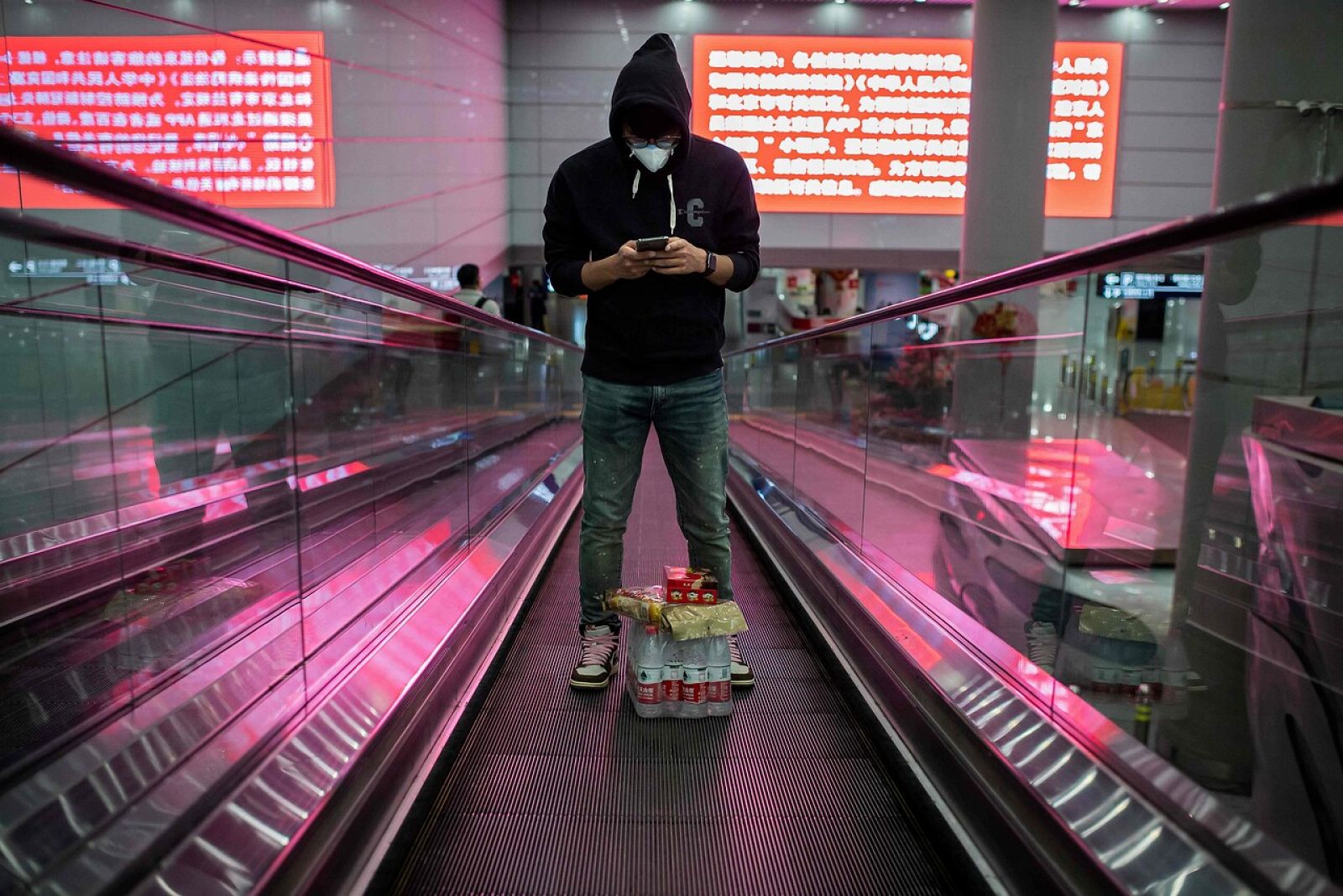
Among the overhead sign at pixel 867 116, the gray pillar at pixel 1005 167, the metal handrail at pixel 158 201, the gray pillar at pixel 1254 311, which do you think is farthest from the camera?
the overhead sign at pixel 867 116

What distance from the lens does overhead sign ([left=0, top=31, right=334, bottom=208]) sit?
5.82 metres

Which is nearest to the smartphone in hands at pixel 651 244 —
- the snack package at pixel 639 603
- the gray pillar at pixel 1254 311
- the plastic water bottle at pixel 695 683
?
the snack package at pixel 639 603

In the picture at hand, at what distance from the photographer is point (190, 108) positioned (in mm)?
7625

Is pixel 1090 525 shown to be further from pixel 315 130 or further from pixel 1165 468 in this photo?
pixel 315 130

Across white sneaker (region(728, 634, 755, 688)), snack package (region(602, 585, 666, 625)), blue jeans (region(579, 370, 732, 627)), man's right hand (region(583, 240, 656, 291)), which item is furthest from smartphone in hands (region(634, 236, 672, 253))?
white sneaker (region(728, 634, 755, 688))

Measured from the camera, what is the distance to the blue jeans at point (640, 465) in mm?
2447

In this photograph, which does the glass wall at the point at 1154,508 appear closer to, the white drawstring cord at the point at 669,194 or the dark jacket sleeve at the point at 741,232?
the dark jacket sleeve at the point at 741,232

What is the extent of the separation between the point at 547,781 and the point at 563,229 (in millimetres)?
1507

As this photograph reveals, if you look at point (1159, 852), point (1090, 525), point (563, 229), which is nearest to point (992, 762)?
point (1159, 852)

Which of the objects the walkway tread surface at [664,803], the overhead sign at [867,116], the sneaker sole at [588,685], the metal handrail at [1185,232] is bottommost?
the walkway tread surface at [664,803]

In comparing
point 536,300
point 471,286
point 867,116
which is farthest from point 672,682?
point 536,300

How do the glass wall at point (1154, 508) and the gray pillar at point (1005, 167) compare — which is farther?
the gray pillar at point (1005, 167)

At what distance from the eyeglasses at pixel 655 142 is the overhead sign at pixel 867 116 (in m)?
12.2

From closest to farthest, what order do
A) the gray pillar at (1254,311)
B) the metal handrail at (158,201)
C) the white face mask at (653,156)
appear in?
1. the metal handrail at (158,201)
2. the white face mask at (653,156)
3. the gray pillar at (1254,311)
